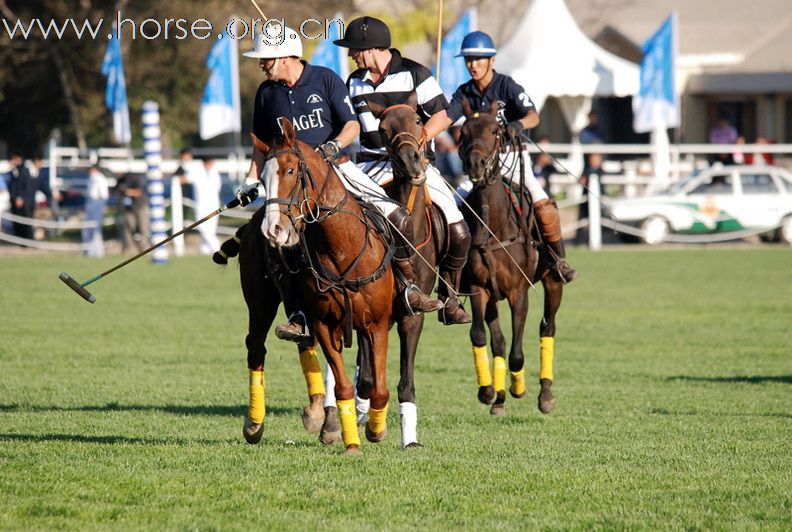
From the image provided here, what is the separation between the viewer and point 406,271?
28.6 ft

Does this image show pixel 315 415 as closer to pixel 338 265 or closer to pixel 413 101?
pixel 338 265

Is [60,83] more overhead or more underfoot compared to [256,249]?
more overhead

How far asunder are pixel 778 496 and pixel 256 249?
3.77m

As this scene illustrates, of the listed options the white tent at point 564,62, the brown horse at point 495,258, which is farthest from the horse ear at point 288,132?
the white tent at point 564,62

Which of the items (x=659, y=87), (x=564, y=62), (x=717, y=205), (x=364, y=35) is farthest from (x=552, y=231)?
(x=564, y=62)

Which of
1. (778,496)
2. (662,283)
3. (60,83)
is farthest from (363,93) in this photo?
(60,83)

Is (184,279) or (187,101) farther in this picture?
(187,101)

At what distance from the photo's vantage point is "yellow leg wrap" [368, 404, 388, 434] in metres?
8.57

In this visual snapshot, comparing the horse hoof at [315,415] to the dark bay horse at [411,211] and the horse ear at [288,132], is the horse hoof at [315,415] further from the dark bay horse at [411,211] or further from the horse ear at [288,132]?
the horse ear at [288,132]

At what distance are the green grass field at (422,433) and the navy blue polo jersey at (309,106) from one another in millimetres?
2150

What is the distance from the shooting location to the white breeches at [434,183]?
368 inches

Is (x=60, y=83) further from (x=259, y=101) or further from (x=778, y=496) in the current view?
(x=778, y=496)

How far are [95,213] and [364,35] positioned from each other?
2247 cm

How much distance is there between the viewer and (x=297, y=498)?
7160 mm
